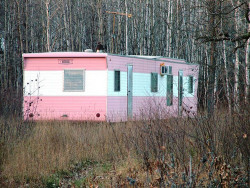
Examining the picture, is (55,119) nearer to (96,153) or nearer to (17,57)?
(96,153)

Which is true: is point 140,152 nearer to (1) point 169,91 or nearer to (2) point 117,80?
(2) point 117,80

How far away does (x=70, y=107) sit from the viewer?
14367mm

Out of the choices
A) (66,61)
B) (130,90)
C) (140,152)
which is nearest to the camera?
(140,152)

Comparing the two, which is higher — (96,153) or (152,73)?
(152,73)

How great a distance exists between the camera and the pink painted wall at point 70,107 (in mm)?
14219

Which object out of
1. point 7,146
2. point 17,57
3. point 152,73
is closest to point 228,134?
point 7,146

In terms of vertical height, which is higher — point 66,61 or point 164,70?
point 66,61

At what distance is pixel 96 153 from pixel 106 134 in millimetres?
1406

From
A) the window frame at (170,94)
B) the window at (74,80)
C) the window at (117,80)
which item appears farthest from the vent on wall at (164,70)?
the window at (74,80)

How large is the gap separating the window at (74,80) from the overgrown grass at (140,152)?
11.7 feet

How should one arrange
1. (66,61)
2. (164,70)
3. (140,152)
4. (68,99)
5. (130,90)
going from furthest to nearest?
(164,70) → (130,90) → (66,61) → (68,99) → (140,152)

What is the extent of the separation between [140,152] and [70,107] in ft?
22.1

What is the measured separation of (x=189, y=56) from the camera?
93.4 ft

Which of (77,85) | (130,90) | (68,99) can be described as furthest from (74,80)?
(130,90)
